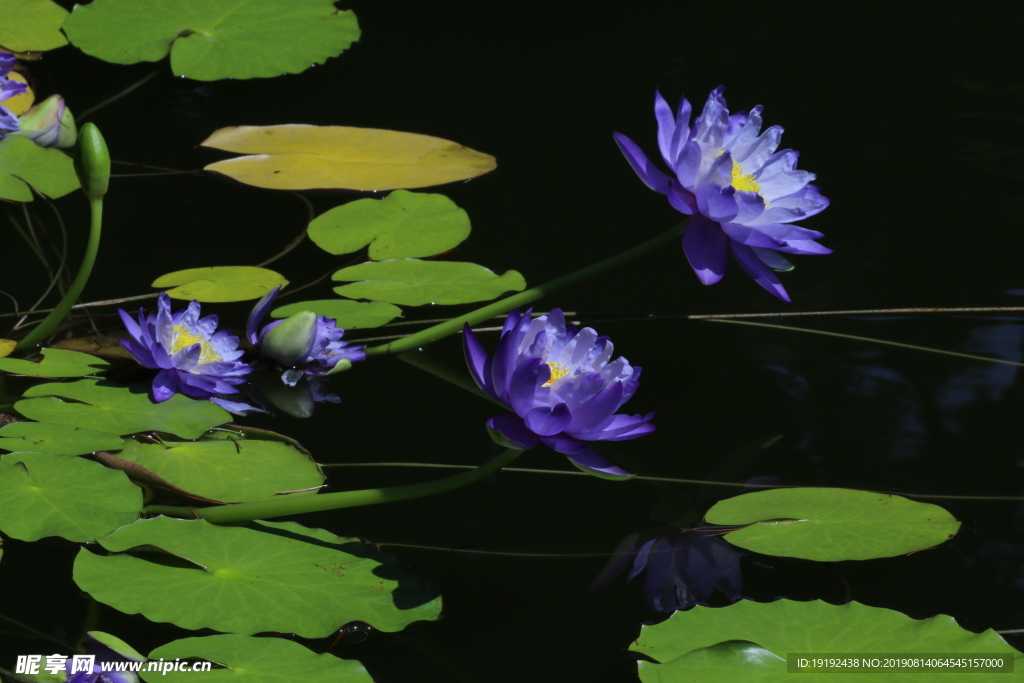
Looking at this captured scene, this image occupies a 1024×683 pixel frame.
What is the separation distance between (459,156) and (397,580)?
116cm

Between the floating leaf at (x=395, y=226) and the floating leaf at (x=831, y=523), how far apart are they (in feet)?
2.50

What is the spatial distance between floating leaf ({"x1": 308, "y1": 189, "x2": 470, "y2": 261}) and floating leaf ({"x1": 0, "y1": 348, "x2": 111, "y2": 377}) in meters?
0.46

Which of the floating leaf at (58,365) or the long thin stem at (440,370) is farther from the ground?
the floating leaf at (58,365)

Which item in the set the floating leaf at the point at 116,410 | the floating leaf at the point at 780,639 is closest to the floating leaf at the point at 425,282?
the floating leaf at the point at 116,410

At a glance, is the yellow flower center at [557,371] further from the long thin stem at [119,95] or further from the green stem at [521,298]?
the long thin stem at [119,95]

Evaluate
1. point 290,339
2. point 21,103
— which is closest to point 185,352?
point 290,339

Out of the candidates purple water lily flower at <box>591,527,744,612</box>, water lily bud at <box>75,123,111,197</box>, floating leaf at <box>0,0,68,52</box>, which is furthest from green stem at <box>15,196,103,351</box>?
floating leaf at <box>0,0,68,52</box>

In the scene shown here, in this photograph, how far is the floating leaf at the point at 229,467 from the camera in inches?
46.6

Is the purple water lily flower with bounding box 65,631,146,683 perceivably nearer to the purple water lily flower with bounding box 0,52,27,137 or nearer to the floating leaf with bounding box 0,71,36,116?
the purple water lily flower with bounding box 0,52,27,137

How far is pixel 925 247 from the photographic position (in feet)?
6.06

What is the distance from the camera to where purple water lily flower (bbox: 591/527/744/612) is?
1102 millimetres

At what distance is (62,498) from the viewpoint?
→ 1.10 m

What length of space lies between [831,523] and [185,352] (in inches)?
35.3

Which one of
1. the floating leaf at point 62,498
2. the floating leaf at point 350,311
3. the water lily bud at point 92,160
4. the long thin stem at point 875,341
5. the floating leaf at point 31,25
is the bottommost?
the floating leaf at point 62,498
